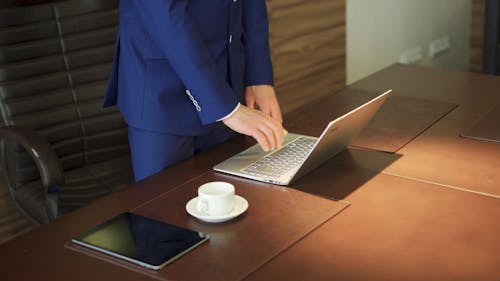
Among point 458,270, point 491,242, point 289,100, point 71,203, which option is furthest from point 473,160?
point 289,100

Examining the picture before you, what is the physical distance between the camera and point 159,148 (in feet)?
6.59

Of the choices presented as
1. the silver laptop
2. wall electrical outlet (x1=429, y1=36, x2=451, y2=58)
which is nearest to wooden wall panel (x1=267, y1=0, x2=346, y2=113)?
wall electrical outlet (x1=429, y1=36, x2=451, y2=58)

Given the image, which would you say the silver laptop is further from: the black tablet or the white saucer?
the black tablet

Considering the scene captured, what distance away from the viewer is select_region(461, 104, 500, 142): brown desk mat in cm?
202

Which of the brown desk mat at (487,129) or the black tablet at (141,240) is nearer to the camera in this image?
the black tablet at (141,240)

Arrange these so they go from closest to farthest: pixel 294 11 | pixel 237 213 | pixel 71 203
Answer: pixel 237 213, pixel 71 203, pixel 294 11

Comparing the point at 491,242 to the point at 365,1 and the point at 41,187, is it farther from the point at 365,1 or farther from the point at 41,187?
the point at 365,1

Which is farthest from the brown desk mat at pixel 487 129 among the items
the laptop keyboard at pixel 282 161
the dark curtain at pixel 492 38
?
the dark curtain at pixel 492 38

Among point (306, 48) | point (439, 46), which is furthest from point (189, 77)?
point (439, 46)

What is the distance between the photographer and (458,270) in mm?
1357

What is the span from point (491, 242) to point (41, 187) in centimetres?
149

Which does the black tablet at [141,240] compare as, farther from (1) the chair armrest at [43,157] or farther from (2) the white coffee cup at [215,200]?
(1) the chair armrest at [43,157]

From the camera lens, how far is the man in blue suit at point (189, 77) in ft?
6.02

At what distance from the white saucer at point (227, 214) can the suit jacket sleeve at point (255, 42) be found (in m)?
0.64
